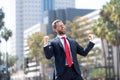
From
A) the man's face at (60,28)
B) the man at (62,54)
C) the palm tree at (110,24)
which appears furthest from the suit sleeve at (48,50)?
the palm tree at (110,24)

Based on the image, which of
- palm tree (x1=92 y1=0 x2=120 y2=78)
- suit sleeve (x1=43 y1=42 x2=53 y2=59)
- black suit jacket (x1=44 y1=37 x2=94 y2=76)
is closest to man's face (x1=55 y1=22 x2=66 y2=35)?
black suit jacket (x1=44 y1=37 x2=94 y2=76)

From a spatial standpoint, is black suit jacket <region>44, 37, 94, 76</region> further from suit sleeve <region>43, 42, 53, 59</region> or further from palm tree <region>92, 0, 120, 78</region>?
palm tree <region>92, 0, 120, 78</region>

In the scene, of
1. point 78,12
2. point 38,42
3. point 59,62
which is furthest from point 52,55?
point 78,12

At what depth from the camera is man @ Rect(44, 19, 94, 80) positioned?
23.9ft

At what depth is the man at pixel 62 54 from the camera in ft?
23.9

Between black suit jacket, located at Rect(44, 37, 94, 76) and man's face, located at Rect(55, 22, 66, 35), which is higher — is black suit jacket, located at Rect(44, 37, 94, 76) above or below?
below

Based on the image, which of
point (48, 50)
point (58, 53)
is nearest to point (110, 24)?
point (58, 53)

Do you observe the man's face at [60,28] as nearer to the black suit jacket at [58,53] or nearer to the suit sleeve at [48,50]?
the black suit jacket at [58,53]

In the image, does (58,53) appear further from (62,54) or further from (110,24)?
(110,24)

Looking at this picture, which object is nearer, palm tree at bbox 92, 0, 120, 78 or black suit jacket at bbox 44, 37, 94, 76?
black suit jacket at bbox 44, 37, 94, 76

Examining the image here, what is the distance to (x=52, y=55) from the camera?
7.35 m

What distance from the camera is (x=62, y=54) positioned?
24.1 ft

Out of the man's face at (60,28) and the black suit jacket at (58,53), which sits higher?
the man's face at (60,28)

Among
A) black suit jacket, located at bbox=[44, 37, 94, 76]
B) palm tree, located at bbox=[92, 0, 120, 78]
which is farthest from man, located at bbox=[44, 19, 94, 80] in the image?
palm tree, located at bbox=[92, 0, 120, 78]
